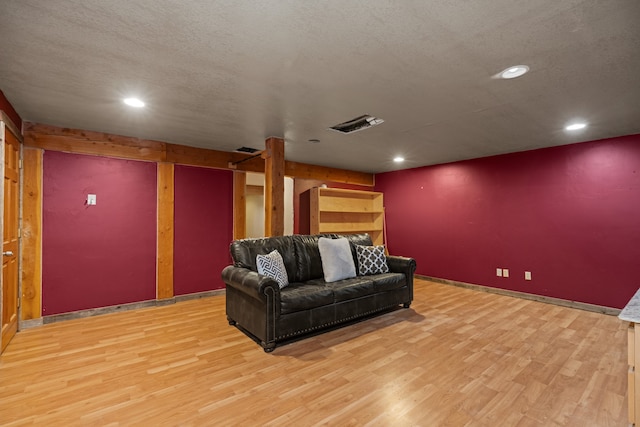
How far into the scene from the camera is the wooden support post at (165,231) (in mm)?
4176

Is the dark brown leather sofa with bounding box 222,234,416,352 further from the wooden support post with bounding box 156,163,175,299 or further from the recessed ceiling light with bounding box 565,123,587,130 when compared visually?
the recessed ceiling light with bounding box 565,123,587,130

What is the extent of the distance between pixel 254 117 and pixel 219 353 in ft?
7.87

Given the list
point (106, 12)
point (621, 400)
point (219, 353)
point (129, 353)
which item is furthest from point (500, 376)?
point (106, 12)

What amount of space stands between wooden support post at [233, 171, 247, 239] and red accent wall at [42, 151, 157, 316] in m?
1.19

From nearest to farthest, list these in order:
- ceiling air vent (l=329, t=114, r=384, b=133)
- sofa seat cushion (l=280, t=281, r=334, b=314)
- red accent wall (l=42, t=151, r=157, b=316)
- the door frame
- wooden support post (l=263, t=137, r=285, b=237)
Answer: the door frame < sofa seat cushion (l=280, t=281, r=334, b=314) < ceiling air vent (l=329, t=114, r=384, b=133) < red accent wall (l=42, t=151, r=157, b=316) < wooden support post (l=263, t=137, r=285, b=237)

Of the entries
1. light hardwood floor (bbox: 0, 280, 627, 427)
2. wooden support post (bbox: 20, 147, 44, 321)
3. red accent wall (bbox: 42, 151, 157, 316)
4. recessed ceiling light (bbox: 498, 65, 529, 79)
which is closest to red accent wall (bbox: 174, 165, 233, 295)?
red accent wall (bbox: 42, 151, 157, 316)

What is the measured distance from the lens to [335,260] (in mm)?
3646

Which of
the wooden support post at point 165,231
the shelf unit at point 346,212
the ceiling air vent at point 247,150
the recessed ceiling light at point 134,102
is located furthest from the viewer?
the shelf unit at point 346,212

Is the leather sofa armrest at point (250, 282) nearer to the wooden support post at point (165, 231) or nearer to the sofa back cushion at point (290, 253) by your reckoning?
the sofa back cushion at point (290, 253)

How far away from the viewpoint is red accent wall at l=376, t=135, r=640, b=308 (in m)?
3.80

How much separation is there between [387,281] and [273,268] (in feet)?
4.89

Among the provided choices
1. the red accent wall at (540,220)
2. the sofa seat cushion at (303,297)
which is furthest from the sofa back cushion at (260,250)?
the red accent wall at (540,220)

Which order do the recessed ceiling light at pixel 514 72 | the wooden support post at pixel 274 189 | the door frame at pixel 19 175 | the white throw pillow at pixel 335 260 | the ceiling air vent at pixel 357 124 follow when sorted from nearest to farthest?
1. the recessed ceiling light at pixel 514 72
2. the door frame at pixel 19 175
3. the ceiling air vent at pixel 357 124
4. the white throw pillow at pixel 335 260
5. the wooden support post at pixel 274 189

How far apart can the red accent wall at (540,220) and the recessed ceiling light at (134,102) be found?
505 cm
